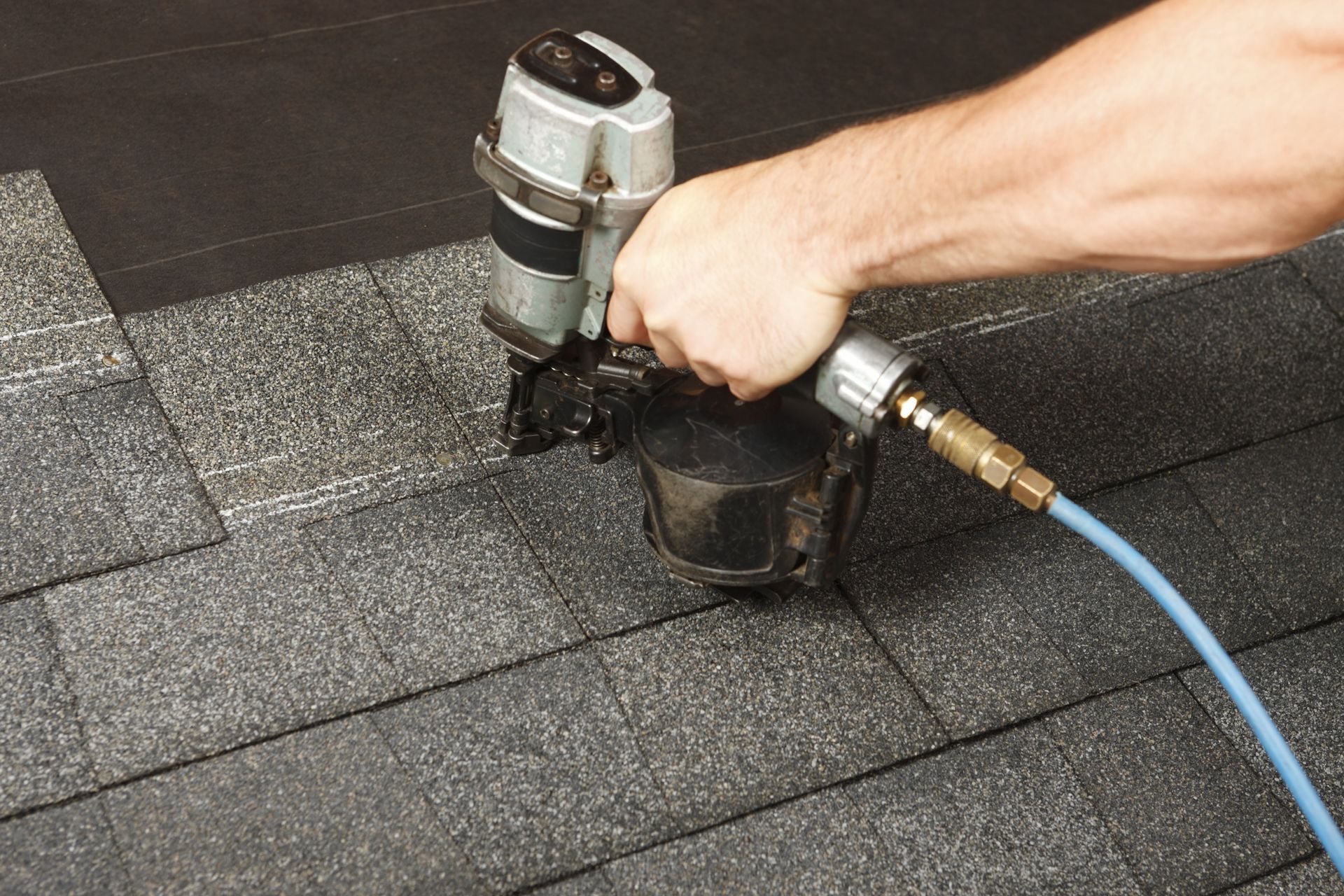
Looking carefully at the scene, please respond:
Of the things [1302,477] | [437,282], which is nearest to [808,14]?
[437,282]

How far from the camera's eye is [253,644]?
Answer: 1.29 m

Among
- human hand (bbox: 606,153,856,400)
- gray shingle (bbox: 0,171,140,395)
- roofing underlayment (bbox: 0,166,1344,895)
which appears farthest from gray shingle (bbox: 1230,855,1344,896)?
gray shingle (bbox: 0,171,140,395)

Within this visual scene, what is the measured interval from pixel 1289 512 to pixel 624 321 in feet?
3.08

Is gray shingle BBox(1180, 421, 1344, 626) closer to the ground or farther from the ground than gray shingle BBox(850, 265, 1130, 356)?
closer to the ground

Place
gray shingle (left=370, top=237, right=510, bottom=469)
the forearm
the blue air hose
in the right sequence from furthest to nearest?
1. gray shingle (left=370, top=237, right=510, bottom=469)
2. the blue air hose
3. the forearm

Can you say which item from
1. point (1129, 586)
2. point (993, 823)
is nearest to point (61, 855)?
point (993, 823)

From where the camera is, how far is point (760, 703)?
1319 millimetres

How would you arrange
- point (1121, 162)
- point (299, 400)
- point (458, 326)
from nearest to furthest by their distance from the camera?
1. point (1121, 162)
2. point (299, 400)
3. point (458, 326)

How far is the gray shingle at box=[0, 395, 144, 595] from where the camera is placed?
133cm

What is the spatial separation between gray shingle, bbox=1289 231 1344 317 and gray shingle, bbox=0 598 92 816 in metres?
1.78

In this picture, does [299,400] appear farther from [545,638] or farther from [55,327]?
[545,638]

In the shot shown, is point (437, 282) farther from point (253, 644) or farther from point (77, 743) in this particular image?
point (77, 743)

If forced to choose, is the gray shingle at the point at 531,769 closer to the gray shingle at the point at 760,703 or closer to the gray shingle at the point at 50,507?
the gray shingle at the point at 760,703

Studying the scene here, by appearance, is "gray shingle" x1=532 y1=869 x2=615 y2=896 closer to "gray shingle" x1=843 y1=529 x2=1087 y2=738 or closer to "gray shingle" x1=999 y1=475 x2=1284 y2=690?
"gray shingle" x1=843 y1=529 x2=1087 y2=738
